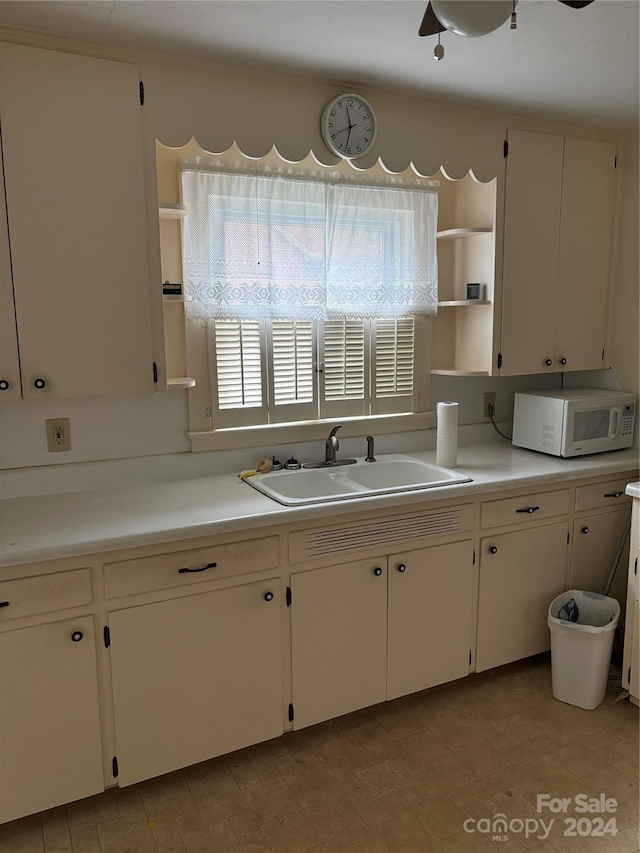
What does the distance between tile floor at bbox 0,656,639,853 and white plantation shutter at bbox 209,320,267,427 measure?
4.28 ft

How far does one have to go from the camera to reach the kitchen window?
2494 millimetres

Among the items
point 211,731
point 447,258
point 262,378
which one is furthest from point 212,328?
point 211,731

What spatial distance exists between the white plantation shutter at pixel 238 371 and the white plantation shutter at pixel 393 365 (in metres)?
0.58

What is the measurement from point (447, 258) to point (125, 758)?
2.49 metres

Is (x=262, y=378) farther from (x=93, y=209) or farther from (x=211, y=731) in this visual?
(x=211, y=731)

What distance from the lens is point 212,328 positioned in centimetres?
256

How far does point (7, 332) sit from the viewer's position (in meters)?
1.99

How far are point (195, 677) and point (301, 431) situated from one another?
1120mm

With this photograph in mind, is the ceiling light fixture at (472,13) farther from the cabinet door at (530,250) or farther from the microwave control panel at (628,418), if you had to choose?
the microwave control panel at (628,418)

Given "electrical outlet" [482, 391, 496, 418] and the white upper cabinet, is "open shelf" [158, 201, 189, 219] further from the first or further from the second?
"electrical outlet" [482, 391, 496, 418]

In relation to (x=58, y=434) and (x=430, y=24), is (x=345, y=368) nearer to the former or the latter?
(x=58, y=434)

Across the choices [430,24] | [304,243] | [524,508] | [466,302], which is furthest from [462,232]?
[430,24]

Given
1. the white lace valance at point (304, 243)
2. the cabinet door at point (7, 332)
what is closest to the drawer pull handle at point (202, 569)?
the cabinet door at point (7, 332)

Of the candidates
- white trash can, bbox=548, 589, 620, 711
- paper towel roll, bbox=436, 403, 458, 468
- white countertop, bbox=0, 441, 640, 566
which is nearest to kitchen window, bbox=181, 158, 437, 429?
paper towel roll, bbox=436, 403, 458, 468
